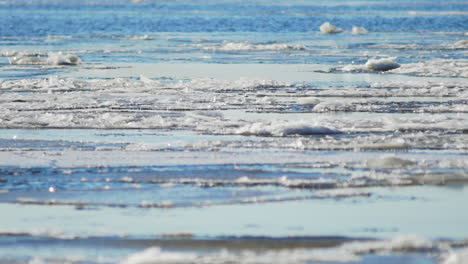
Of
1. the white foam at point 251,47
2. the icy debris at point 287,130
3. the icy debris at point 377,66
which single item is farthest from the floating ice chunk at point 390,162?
the white foam at point 251,47

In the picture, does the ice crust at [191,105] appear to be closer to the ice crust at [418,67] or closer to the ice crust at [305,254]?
the ice crust at [418,67]

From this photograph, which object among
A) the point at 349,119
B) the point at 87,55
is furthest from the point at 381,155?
the point at 87,55

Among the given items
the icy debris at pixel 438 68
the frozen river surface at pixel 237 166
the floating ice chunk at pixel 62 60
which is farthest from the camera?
the floating ice chunk at pixel 62 60

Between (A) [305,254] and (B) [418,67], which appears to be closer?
(A) [305,254]

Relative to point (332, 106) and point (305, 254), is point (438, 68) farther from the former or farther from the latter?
point (305, 254)

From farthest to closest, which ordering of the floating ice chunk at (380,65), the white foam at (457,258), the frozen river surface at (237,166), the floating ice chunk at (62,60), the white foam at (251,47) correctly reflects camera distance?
1. the white foam at (251,47)
2. the floating ice chunk at (62,60)
3. the floating ice chunk at (380,65)
4. the frozen river surface at (237,166)
5. the white foam at (457,258)

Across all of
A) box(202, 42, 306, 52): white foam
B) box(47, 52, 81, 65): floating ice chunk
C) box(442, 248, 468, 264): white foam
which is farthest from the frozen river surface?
box(202, 42, 306, 52): white foam

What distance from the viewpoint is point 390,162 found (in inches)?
367

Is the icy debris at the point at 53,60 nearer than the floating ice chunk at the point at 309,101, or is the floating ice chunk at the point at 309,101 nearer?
the floating ice chunk at the point at 309,101

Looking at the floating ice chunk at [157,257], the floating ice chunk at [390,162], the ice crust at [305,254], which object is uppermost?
the floating ice chunk at [390,162]

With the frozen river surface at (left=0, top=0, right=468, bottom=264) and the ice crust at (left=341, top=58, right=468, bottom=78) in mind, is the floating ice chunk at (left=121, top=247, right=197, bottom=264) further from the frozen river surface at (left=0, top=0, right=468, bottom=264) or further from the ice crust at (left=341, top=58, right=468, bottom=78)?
the ice crust at (left=341, top=58, right=468, bottom=78)

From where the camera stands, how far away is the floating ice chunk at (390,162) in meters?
9.28

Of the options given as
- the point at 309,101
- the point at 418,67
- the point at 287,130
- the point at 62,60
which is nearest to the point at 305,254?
the point at 287,130

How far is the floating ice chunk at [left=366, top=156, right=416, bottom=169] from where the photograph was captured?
9281 millimetres
